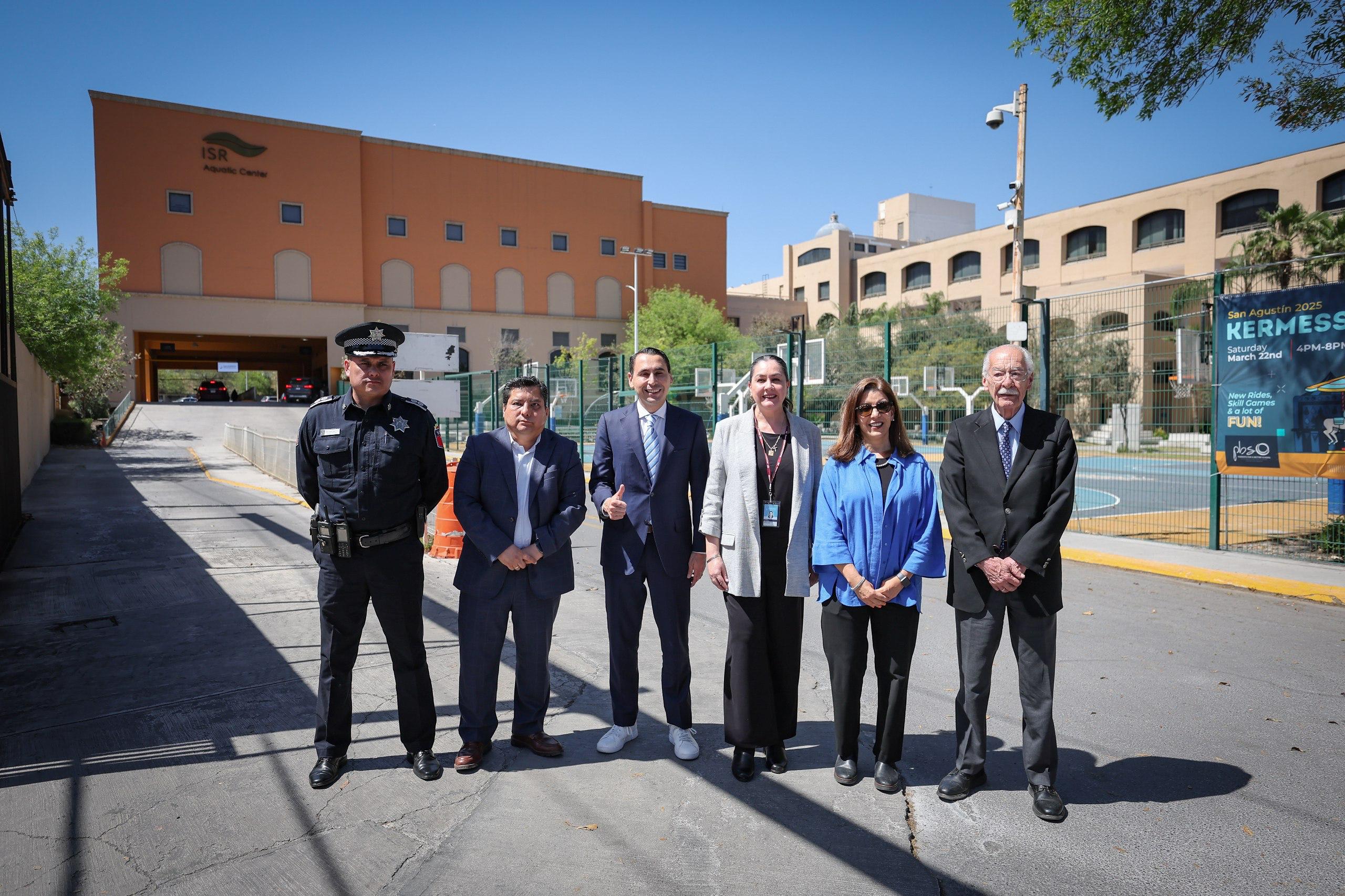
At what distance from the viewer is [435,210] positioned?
53.1 metres

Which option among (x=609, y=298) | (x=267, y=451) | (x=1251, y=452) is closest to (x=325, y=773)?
(x=1251, y=452)

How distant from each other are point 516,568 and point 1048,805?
2.59 m

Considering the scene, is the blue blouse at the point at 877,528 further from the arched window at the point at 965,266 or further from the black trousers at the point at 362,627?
the arched window at the point at 965,266

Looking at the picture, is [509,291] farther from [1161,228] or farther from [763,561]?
[763,561]

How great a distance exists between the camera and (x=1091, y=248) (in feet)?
162

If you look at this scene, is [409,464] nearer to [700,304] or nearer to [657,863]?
[657,863]

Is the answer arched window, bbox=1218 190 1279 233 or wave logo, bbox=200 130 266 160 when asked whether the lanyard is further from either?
wave logo, bbox=200 130 266 160

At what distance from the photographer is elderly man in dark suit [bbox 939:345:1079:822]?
139 inches

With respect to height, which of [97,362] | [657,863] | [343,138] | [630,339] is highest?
[343,138]

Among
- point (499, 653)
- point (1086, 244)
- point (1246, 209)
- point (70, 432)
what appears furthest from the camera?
point (1086, 244)

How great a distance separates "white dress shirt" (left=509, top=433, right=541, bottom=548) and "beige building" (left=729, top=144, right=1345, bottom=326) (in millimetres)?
27630

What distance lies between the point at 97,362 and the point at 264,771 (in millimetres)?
30499

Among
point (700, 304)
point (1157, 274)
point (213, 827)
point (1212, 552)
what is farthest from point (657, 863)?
point (700, 304)

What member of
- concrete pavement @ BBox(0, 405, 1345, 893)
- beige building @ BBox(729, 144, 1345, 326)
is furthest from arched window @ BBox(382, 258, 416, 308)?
concrete pavement @ BBox(0, 405, 1345, 893)
